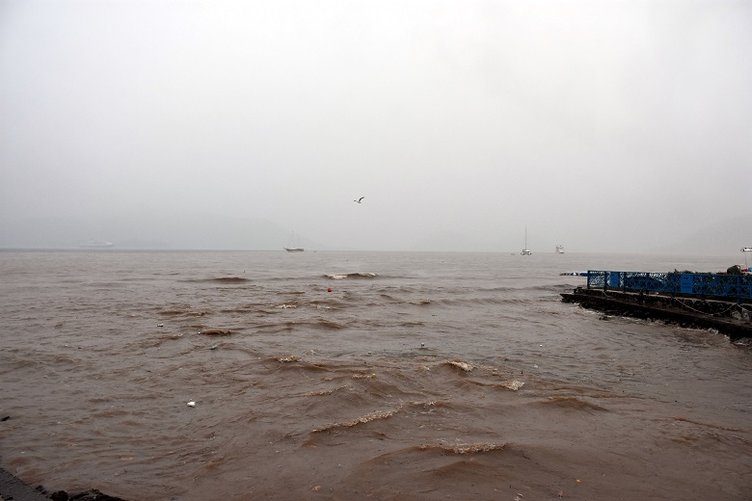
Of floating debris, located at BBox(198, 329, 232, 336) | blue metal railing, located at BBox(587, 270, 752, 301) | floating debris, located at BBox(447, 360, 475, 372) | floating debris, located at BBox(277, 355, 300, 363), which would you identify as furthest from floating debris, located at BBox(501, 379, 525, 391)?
blue metal railing, located at BBox(587, 270, 752, 301)

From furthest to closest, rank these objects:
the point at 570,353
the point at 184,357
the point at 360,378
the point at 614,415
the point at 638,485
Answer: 1. the point at 570,353
2. the point at 184,357
3. the point at 360,378
4. the point at 614,415
5. the point at 638,485

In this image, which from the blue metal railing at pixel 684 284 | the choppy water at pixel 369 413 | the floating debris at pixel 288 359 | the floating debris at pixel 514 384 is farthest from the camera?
the blue metal railing at pixel 684 284

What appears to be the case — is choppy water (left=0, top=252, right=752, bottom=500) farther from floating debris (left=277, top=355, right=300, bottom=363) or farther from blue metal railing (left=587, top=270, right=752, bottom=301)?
blue metal railing (left=587, top=270, right=752, bottom=301)

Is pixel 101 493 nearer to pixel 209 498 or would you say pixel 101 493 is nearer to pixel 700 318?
pixel 209 498

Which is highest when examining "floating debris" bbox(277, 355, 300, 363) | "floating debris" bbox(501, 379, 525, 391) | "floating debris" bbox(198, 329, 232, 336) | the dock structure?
the dock structure

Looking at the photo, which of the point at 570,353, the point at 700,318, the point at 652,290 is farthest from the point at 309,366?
the point at 652,290

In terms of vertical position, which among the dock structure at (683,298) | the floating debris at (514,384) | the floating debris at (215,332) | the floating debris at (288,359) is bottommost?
the floating debris at (215,332)

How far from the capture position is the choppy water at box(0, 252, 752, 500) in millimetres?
6207

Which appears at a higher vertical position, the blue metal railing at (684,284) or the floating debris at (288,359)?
the blue metal railing at (684,284)

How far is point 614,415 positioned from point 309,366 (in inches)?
320

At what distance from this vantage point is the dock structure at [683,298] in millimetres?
20422

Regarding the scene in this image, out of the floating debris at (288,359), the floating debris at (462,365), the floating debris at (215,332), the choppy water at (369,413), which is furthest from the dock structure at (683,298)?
the floating debris at (215,332)

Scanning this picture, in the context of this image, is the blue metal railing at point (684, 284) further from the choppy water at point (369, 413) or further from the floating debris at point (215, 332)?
the floating debris at point (215, 332)

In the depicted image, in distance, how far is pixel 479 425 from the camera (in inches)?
330
